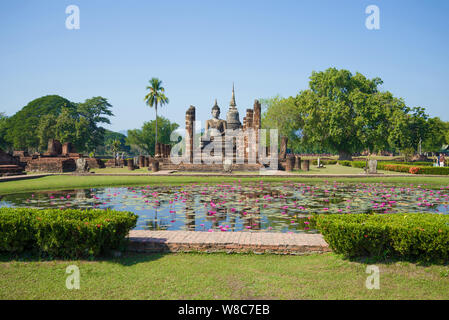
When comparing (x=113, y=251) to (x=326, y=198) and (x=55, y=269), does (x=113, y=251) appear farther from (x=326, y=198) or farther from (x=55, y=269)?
(x=326, y=198)

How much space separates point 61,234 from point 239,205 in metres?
6.17

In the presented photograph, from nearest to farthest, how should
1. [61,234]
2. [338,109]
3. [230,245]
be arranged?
[61,234]
[230,245]
[338,109]

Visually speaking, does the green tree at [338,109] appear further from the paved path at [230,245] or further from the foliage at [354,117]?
the paved path at [230,245]

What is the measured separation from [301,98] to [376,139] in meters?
12.2

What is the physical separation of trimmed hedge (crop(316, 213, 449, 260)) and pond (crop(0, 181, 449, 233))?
80.9 inches

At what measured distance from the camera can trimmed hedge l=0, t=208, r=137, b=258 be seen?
5152mm

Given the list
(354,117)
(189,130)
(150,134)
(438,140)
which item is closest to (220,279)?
(189,130)

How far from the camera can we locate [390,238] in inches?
197

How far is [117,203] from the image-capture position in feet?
36.6

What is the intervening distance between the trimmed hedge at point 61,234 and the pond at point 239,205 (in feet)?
7.55

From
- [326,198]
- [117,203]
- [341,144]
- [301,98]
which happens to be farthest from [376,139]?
[117,203]

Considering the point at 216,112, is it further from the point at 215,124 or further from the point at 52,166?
the point at 52,166

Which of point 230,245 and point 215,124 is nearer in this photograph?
point 230,245

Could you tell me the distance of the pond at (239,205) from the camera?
800 cm
